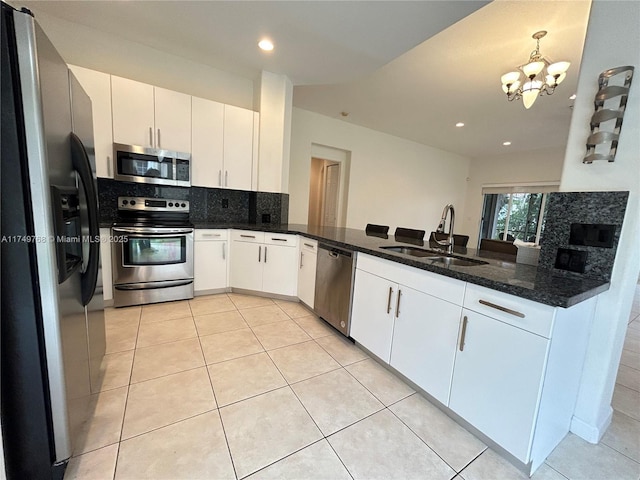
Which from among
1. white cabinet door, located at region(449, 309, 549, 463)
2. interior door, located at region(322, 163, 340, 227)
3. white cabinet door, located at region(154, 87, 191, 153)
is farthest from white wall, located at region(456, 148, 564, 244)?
white cabinet door, located at region(154, 87, 191, 153)

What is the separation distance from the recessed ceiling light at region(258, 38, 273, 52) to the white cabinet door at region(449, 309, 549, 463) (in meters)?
2.92

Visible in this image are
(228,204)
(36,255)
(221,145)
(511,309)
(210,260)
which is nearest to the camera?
(36,255)

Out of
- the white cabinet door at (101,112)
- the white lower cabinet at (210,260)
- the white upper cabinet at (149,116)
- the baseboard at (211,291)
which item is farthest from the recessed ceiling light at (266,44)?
the baseboard at (211,291)

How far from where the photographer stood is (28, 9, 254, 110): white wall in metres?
2.61

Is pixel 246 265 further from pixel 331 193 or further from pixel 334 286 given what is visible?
pixel 331 193

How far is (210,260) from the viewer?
3.01 meters

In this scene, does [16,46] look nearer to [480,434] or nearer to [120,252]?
[120,252]

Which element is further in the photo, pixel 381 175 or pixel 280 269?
pixel 381 175

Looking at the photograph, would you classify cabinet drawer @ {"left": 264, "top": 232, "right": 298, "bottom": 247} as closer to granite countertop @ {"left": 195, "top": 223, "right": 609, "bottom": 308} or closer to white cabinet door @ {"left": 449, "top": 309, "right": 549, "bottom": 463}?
granite countertop @ {"left": 195, "top": 223, "right": 609, "bottom": 308}

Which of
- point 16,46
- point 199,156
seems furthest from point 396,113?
point 16,46

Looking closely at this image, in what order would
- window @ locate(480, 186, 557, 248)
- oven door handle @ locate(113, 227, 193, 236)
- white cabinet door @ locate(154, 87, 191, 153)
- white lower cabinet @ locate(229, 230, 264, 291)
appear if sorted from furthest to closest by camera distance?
window @ locate(480, 186, 557, 248)
white lower cabinet @ locate(229, 230, 264, 291)
white cabinet door @ locate(154, 87, 191, 153)
oven door handle @ locate(113, 227, 193, 236)

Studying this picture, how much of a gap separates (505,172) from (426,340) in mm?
7144

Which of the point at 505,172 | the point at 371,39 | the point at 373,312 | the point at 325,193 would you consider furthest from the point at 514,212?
the point at 373,312

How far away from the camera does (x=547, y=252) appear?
60.1 inches
